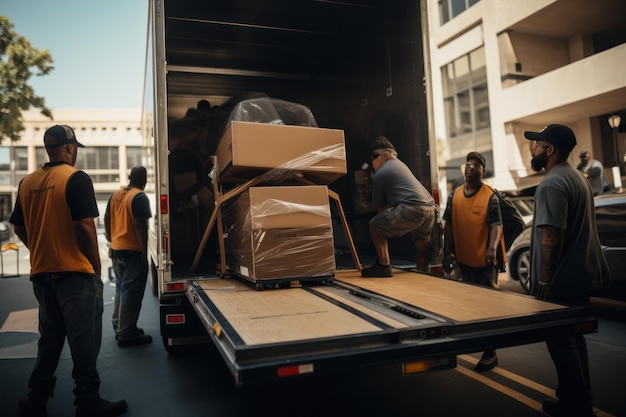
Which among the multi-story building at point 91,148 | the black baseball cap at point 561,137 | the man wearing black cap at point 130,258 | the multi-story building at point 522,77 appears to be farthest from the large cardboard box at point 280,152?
the multi-story building at point 91,148

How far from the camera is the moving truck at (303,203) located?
2703 millimetres

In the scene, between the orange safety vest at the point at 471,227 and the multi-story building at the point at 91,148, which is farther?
the multi-story building at the point at 91,148

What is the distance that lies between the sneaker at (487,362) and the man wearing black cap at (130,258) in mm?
3755

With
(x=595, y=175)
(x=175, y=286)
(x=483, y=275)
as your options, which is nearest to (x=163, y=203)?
(x=175, y=286)

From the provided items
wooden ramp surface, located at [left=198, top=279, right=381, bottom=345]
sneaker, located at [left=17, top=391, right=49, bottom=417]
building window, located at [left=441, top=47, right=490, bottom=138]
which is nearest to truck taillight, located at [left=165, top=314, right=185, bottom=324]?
wooden ramp surface, located at [left=198, top=279, right=381, bottom=345]

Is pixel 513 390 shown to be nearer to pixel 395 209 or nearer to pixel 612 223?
pixel 395 209

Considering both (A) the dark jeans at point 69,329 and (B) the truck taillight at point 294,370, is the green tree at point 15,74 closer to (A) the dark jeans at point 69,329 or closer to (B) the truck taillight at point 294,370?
(A) the dark jeans at point 69,329

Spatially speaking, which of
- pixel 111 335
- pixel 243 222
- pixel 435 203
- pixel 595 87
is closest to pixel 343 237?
pixel 435 203

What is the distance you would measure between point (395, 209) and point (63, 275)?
292 cm

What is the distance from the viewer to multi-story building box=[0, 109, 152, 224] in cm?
4097

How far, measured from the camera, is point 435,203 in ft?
16.6

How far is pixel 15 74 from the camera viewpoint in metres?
17.4

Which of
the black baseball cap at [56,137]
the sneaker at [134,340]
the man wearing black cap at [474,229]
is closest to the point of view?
the black baseball cap at [56,137]

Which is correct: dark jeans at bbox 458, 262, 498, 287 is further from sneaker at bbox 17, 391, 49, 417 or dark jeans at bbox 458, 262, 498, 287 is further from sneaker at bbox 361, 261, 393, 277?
sneaker at bbox 17, 391, 49, 417
